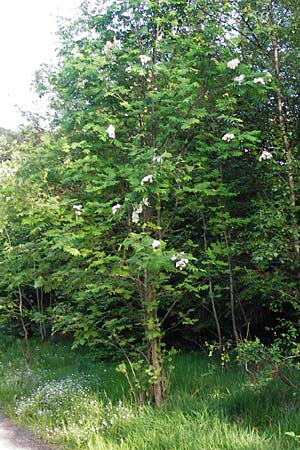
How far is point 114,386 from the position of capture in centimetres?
593

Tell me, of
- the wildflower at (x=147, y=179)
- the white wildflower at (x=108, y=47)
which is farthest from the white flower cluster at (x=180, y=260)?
the white wildflower at (x=108, y=47)

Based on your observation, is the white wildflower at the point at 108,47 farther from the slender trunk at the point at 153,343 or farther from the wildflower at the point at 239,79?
the slender trunk at the point at 153,343

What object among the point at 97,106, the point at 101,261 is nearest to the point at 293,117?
the point at 97,106

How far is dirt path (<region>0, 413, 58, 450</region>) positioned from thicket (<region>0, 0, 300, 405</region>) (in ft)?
3.75

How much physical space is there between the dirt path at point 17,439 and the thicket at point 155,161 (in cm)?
114

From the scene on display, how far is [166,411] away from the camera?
475 cm

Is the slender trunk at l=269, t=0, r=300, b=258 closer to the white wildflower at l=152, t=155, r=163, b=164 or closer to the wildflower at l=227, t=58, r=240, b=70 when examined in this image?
the wildflower at l=227, t=58, r=240, b=70

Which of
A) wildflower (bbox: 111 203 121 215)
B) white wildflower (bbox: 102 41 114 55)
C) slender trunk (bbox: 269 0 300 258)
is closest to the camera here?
wildflower (bbox: 111 203 121 215)

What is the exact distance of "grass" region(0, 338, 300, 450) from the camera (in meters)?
3.93

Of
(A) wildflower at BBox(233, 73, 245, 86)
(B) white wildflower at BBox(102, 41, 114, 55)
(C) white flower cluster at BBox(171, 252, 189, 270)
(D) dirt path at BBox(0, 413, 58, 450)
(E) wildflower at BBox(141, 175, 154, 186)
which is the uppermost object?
(B) white wildflower at BBox(102, 41, 114, 55)

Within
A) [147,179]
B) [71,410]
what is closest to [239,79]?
[147,179]

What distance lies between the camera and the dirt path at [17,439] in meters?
4.64

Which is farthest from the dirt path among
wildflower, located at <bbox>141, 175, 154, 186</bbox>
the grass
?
wildflower, located at <bbox>141, 175, 154, 186</bbox>

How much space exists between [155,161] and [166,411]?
2.49 m
